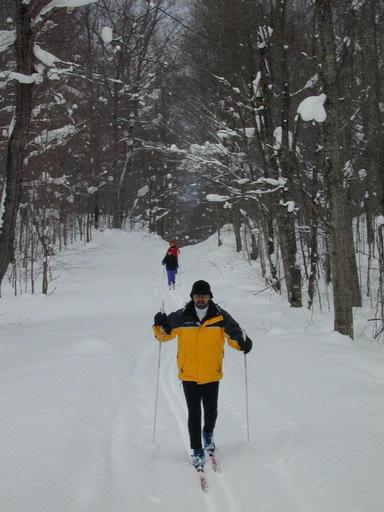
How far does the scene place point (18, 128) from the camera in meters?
8.92

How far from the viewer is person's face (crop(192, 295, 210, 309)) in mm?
5156

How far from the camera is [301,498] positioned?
4.35 m

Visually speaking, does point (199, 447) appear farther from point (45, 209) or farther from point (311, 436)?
point (45, 209)

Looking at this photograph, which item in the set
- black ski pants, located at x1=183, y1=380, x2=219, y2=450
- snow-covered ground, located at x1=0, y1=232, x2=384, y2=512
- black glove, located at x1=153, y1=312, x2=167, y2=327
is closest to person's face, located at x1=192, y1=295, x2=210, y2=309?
black glove, located at x1=153, y1=312, x2=167, y2=327

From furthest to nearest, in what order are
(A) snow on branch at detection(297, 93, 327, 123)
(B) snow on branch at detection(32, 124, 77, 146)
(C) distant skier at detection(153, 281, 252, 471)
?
(B) snow on branch at detection(32, 124, 77, 146) < (A) snow on branch at detection(297, 93, 327, 123) < (C) distant skier at detection(153, 281, 252, 471)

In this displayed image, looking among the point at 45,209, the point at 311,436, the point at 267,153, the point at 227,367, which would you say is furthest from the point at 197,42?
the point at 311,436

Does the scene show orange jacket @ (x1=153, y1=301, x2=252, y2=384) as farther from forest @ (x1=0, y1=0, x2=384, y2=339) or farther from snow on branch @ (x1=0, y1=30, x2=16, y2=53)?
snow on branch @ (x1=0, y1=30, x2=16, y2=53)

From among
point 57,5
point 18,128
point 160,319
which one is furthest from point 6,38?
point 160,319

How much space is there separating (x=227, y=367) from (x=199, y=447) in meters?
3.79

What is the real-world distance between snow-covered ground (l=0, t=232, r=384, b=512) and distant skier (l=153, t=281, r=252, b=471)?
16.7 inches

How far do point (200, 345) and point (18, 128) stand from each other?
5.83 m

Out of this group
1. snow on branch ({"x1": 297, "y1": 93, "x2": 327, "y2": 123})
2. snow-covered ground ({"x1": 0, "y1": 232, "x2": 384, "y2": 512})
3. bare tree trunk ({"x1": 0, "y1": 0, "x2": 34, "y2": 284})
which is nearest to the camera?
snow-covered ground ({"x1": 0, "y1": 232, "x2": 384, "y2": 512})

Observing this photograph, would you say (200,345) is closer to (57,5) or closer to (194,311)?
(194,311)

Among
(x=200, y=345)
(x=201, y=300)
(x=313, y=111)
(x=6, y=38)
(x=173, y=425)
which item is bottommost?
(x=173, y=425)
